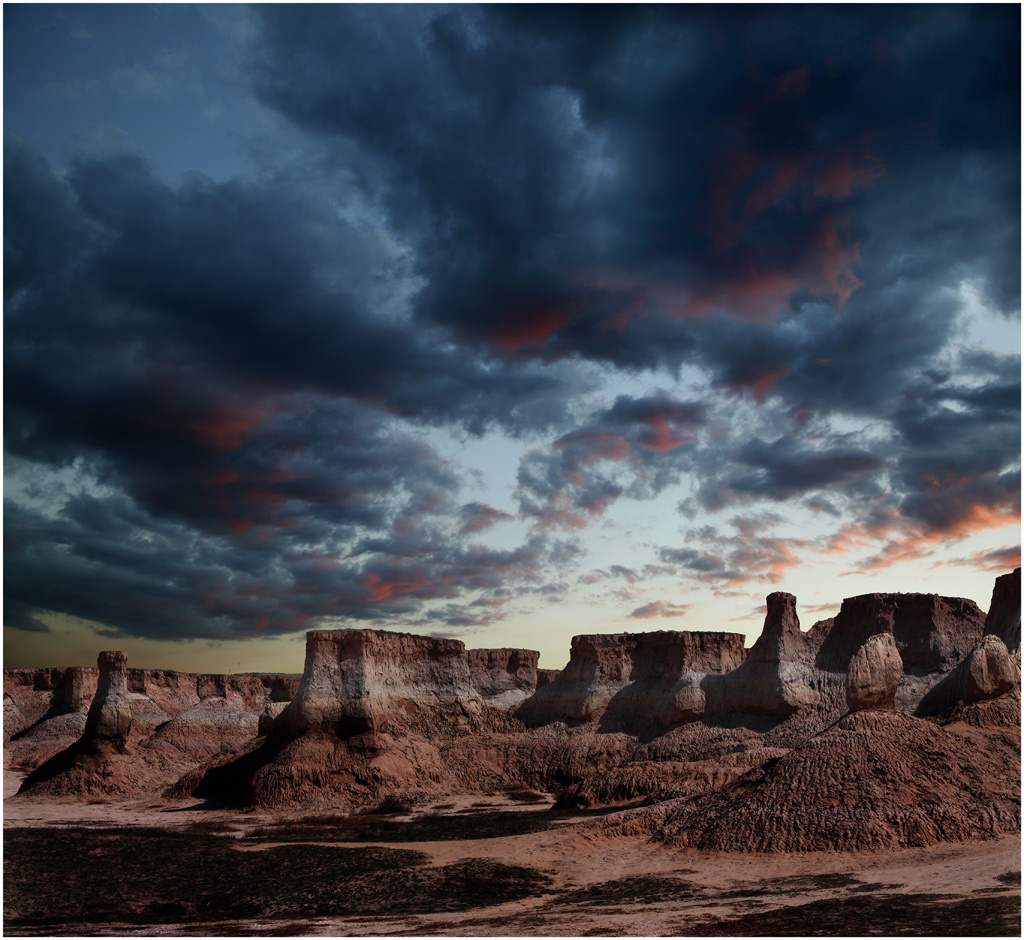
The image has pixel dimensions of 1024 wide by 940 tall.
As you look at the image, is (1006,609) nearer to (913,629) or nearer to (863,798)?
(913,629)

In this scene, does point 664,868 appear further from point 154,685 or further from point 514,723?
point 154,685

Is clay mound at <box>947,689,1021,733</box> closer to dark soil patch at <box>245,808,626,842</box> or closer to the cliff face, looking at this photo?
dark soil patch at <box>245,808,626,842</box>

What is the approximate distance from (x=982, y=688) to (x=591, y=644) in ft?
115

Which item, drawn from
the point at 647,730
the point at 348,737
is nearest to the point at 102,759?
the point at 348,737

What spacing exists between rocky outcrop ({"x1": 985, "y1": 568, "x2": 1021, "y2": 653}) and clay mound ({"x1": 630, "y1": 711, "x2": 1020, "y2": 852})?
1424 cm

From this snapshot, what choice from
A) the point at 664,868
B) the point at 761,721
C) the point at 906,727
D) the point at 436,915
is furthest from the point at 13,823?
the point at 761,721

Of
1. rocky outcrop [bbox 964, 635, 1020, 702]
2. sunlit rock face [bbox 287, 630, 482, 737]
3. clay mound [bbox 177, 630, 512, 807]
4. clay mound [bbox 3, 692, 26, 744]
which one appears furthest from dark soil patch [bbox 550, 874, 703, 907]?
clay mound [bbox 3, 692, 26, 744]

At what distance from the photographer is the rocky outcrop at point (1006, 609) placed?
136 feet

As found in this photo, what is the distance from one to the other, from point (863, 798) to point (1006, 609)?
2618 centimetres

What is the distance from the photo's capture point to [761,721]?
178 ft

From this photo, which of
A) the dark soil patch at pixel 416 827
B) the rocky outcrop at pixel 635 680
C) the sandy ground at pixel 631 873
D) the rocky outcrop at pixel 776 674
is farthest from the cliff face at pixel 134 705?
the sandy ground at pixel 631 873

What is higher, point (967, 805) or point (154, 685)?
point (154, 685)

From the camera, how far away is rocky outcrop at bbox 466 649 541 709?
73.3 m

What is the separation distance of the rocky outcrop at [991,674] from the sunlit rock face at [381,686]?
30.0 meters
